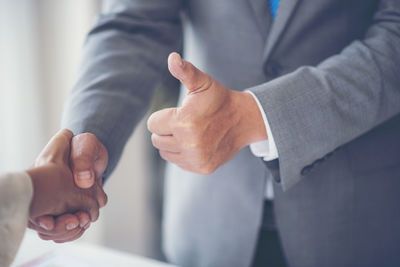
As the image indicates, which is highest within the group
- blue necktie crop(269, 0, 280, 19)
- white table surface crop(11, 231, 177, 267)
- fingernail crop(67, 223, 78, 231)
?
blue necktie crop(269, 0, 280, 19)

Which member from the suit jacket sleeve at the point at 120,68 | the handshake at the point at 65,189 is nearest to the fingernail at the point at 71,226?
the handshake at the point at 65,189

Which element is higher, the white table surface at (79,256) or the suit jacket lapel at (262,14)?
the suit jacket lapel at (262,14)

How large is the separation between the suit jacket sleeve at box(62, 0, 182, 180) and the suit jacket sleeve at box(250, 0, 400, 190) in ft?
0.70

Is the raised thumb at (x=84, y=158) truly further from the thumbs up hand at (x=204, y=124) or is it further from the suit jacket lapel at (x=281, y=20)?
the suit jacket lapel at (x=281, y=20)

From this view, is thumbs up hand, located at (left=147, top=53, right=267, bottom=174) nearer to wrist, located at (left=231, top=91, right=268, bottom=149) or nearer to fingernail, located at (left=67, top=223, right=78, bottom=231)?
wrist, located at (left=231, top=91, right=268, bottom=149)

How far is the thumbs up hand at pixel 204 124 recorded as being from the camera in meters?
0.45

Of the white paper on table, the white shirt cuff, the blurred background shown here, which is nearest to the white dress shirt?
the white shirt cuff

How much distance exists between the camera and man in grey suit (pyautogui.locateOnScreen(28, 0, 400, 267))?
49cm

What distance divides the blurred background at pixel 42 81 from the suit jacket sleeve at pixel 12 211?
82cm

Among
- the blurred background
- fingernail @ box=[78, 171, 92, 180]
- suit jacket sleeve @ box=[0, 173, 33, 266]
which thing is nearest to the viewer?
suit jacket sleeve @ box=[0, 173, 33, 266]

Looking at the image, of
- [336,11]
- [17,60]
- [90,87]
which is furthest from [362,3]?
[17,60]

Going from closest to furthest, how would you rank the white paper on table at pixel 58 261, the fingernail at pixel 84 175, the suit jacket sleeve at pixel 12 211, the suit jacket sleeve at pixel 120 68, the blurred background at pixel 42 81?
1. the suit jacket sleeve at pixel 12 211
2. the fingernail at pixel 84 175
3. the suit jacket sleeve at pixel 120 68
4. the white paper on table at pixel 58 261
5. the blurred background at pixel 42 81

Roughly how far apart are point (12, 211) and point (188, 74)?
23cm

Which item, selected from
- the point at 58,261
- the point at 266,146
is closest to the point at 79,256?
the point at 58,261
